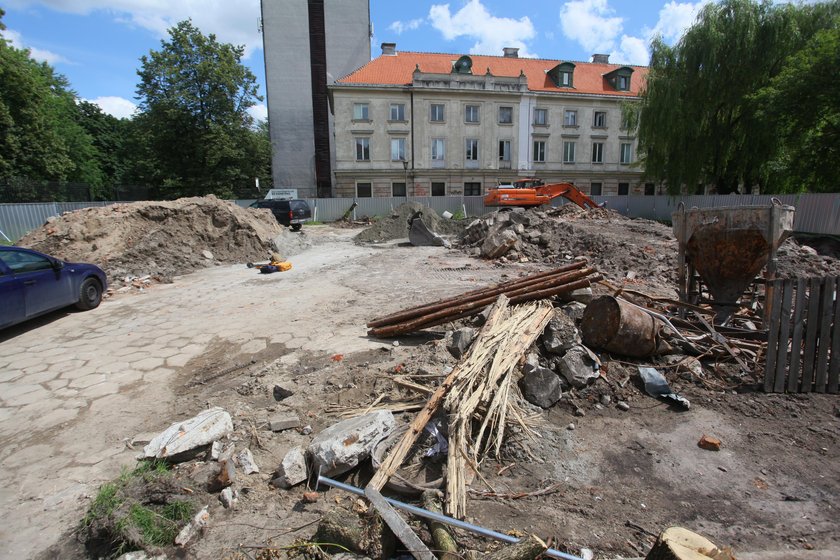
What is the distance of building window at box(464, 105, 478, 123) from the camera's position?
117 ft

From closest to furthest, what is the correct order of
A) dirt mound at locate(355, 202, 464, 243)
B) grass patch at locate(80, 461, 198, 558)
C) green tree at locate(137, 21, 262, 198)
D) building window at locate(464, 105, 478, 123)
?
grass patch at locate(80, 461, 198, 558) < dirt mound at locate(355, 202, 464, 243) < green tree at locate(137, 21, 262, 198) < building window at locate(464, 105, 478, 123)

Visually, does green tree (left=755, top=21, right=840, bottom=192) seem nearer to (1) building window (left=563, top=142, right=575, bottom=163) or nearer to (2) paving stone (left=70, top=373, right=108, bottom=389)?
(1) building window (left=563, top=142, right=575, bottom=163)

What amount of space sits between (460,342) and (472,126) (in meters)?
34.3

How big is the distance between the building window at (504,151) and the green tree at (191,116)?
21.8m

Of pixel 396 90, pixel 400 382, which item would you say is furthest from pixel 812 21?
pixel 400 382

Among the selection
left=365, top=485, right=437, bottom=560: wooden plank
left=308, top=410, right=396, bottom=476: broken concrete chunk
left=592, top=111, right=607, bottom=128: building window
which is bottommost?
left=365, top=485, right=437, bottom=560: wooden plank

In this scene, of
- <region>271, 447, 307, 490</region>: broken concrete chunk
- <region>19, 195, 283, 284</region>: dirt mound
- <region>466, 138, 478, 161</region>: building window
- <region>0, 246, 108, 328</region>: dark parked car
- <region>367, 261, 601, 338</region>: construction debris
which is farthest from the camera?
<region>466, 138, 478, 161</region>: building window

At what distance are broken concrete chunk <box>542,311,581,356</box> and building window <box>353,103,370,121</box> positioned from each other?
110ft

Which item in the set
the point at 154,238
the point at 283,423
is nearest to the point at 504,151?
the point at 154,238

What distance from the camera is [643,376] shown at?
174 inches

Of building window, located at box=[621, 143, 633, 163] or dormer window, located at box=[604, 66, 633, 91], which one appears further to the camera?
dormer window, located at box=[604, 66, 633, 91]

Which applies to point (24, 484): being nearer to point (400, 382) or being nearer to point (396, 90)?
point (400, 382)

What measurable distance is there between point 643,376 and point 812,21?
92.4 feet

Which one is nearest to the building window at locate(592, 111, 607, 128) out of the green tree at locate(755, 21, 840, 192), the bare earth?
the green tree at locate(755, 21, 840, 192)
